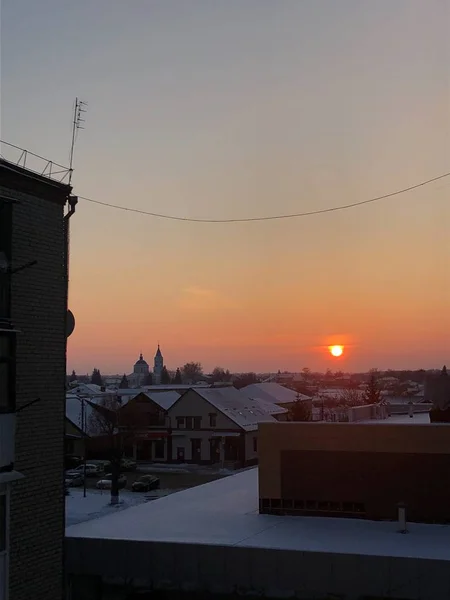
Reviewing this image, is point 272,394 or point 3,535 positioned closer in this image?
point 3,535

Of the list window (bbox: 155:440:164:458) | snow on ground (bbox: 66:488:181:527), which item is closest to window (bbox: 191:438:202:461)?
window (bbox: 155:440:164:458)

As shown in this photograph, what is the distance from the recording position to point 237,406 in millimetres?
58250

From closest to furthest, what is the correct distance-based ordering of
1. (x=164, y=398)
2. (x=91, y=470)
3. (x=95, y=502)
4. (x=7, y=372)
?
(x=7, y=372), (x=95, y=502), (x=91, y=470), (x=164, y=398)

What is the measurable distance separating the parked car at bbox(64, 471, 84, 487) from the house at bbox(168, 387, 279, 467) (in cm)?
1134

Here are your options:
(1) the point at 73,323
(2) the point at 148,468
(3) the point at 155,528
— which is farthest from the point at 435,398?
(2) the point at 148,468

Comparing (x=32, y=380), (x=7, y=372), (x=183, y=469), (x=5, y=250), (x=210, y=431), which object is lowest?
(x=183, y=469)

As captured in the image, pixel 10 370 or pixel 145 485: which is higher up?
pixel 10 370

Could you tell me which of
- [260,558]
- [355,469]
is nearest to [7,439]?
[260,558]

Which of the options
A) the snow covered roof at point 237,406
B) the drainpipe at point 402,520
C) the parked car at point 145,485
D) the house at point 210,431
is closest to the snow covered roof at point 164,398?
the house at point 210,431

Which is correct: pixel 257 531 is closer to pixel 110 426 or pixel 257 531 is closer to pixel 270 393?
pixel 110 426

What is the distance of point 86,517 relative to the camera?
31.8 meters

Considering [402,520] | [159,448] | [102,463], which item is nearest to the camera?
[402,520]

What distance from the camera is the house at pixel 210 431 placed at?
53.8 metres

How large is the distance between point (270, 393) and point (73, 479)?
3720cm
